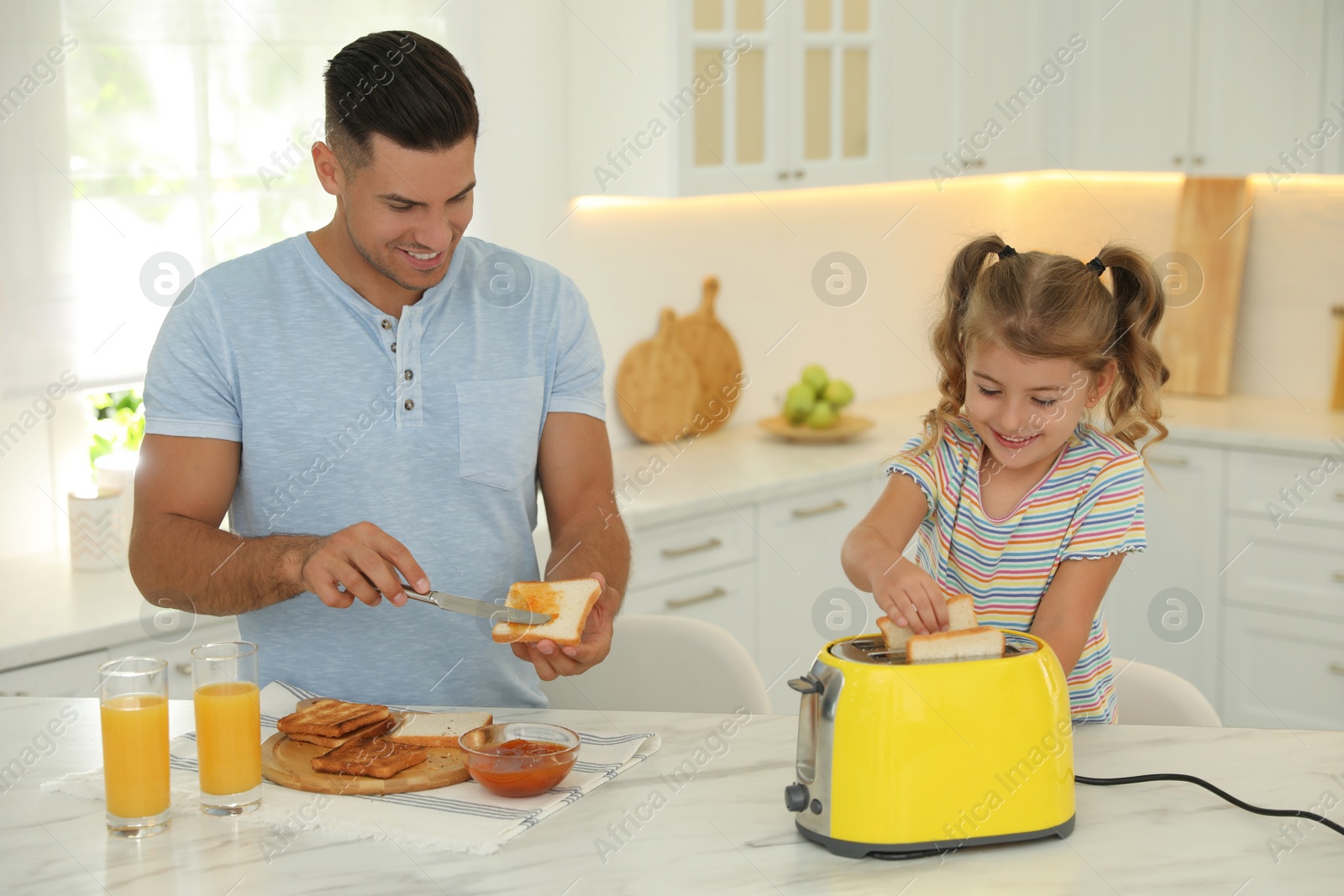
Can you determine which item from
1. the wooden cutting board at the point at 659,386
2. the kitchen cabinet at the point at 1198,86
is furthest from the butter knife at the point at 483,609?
the kitchen cabinet at the point at 1198,86

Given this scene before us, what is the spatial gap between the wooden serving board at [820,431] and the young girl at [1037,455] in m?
1.92

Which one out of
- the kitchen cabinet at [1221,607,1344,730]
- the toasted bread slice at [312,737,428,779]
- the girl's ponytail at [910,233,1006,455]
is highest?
the girl's ponytail at [910,233,1006,455]

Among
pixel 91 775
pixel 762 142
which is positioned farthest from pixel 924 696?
pixel 762 142

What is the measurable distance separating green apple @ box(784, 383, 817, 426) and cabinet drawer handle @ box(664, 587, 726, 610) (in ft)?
2.34

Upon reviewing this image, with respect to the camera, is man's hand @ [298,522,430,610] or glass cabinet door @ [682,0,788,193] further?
glass cabinet door @ [682,0,788,193]

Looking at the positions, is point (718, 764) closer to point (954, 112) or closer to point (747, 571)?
point (747, 571)

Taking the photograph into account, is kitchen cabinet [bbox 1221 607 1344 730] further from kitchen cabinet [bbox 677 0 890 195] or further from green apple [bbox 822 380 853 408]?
kitchen cabinet [bbox 677 0 890 195]

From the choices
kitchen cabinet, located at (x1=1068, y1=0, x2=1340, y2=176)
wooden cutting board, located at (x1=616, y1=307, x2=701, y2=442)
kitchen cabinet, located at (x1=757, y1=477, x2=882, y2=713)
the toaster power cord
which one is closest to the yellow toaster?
the toaster power cord

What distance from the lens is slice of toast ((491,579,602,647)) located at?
57.7 inches

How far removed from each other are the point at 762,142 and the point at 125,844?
104 inches

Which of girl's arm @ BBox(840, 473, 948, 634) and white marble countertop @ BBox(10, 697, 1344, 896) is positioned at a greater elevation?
girl's arm @ BBox(840, 473, 948, 634)

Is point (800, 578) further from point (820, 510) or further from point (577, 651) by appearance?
point (577, 651)

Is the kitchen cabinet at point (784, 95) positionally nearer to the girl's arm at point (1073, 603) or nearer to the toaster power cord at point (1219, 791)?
the girl's arm at point (1073, 603)

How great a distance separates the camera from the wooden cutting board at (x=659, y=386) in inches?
142
